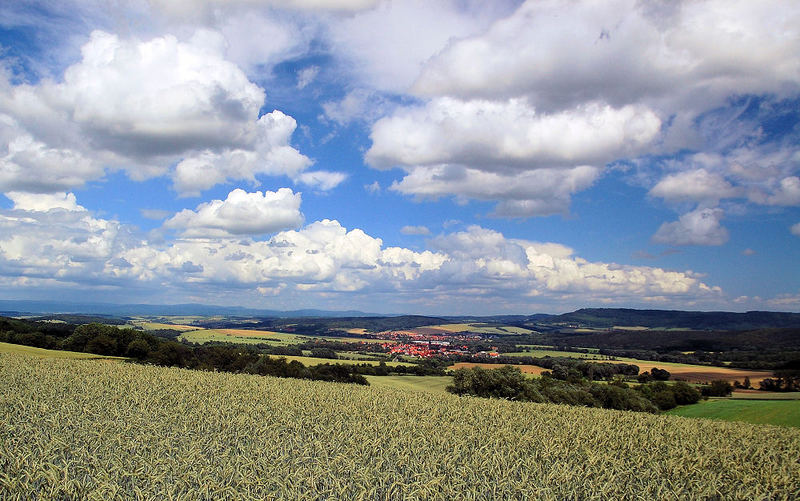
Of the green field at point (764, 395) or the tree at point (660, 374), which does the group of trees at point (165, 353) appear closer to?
the green field at point (764, 395)

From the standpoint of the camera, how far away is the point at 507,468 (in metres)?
9.96

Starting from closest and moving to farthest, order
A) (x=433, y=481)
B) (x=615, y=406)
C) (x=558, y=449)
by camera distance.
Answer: (x=433, y=481)
(x=558, y=449)
(x=615, y=406)

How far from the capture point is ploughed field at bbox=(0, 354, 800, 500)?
813cm

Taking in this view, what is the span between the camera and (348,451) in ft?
35.8

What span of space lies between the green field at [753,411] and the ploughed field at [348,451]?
2004cm

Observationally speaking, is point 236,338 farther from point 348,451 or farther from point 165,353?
point 348,451

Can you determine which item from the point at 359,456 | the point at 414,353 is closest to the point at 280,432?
the point at 359,456

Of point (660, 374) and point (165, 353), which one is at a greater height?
point (165, 353)

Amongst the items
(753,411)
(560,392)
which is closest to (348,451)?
(560,392)

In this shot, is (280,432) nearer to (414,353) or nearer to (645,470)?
(645,470)

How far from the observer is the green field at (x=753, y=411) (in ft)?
113

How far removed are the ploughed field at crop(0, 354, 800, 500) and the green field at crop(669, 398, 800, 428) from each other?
20.0 m

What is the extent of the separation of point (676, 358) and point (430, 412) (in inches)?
4128

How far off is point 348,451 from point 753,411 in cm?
4137
